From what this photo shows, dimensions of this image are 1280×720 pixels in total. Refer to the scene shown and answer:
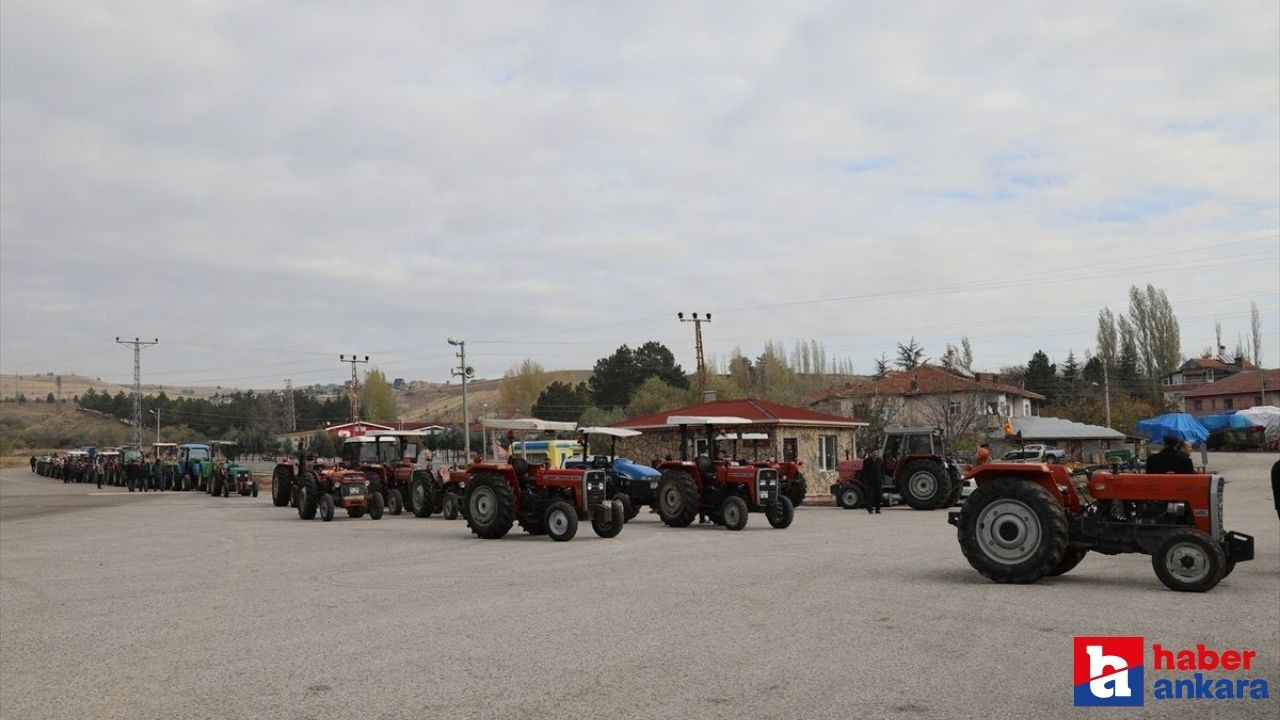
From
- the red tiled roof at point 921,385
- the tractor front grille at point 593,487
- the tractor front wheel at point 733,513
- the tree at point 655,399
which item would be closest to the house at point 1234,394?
the red tiled roof at point 921,385

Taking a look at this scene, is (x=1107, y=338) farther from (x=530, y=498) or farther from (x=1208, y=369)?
(x=530, y=498)

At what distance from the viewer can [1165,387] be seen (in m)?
79.4

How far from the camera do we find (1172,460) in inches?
441

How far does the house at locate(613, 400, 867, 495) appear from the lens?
34.3 meters

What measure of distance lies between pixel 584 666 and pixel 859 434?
1469 inches

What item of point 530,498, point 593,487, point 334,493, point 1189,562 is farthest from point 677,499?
point 1189,562

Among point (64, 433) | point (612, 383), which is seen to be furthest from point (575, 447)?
point (64, 433)

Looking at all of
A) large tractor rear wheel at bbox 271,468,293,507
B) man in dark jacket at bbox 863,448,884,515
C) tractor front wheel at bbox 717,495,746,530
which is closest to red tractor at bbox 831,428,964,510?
man in dark jacket at bbox 863,448,884,515

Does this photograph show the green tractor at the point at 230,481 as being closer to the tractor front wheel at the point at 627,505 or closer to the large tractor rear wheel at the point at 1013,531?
the tractor front wheel at the point at 627,505

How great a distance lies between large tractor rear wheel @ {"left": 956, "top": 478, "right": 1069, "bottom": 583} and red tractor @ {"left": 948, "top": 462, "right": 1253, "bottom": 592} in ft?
0.03

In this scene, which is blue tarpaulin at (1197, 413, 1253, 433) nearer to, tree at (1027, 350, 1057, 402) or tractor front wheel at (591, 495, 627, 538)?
tree at (1027, 350, 1057, 402)

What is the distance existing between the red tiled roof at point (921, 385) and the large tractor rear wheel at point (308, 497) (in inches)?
1213

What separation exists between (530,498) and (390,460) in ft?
31.1

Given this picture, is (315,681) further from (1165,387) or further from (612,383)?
(1165,387)
